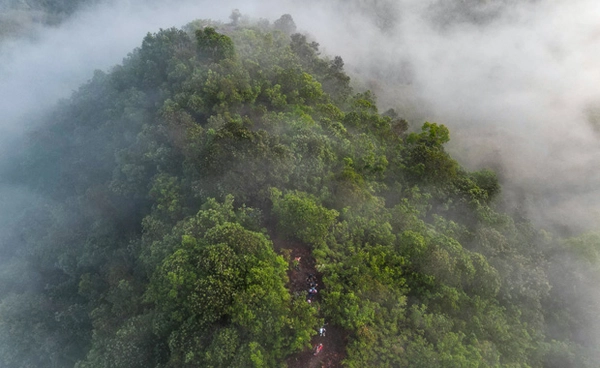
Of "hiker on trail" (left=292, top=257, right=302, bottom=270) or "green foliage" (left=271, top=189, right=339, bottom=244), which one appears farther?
"green foliage" (left=271, top=189, right=339, bottom=244)

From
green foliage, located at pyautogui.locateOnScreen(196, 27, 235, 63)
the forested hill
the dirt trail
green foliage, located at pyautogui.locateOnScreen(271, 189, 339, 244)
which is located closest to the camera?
the dirt trail

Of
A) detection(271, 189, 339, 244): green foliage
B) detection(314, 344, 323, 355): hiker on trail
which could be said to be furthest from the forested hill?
detection(314, 344, 323, 355): hiker on trail

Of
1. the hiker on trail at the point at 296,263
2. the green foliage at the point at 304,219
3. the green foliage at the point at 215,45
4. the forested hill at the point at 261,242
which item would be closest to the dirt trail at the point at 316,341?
the hiker on trail at the point at 296,263

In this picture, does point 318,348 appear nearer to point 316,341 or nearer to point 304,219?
point 316,341

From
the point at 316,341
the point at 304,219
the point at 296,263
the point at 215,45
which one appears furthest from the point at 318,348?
the point at 215,45

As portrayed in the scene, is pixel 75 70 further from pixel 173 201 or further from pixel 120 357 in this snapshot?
pixel 120 357

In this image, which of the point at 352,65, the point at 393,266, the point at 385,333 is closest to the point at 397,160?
the point at 393,266

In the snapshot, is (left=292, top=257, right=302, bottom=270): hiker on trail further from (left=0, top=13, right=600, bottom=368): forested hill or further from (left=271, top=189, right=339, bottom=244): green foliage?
(left=271, top=189, right=339, bottom=244): green foliage

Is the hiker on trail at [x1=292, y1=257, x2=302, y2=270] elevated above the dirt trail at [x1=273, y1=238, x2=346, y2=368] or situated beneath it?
elevated above

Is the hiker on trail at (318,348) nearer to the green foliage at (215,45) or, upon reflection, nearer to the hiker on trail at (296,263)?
the hiker on trail at (296,263)

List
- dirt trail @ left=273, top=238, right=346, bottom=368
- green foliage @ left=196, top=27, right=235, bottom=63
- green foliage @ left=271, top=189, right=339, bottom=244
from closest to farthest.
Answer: dirt trail @ left=273, top=238, right=346, bottom=368 < green foliage @ left=271, top=189, right=339, bottom=244 < green foliage @ left=196, top=27, right=235, bottom=63
